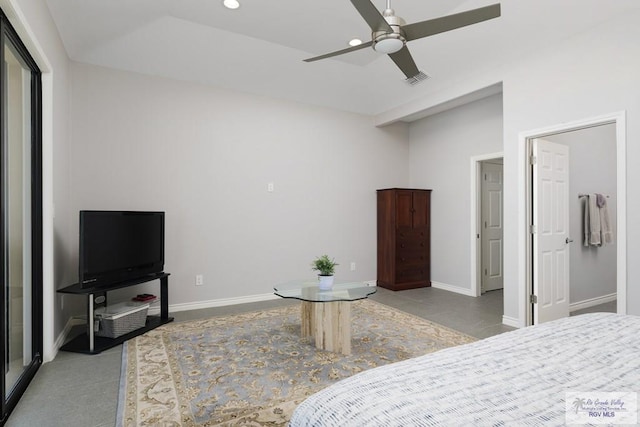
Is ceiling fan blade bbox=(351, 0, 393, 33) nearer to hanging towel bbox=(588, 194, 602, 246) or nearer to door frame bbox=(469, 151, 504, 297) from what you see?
door frame bbox=(469, 151, 504, 297)

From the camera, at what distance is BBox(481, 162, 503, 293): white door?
5.28 metres

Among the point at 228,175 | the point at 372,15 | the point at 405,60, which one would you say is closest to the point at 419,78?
the point at 405,60

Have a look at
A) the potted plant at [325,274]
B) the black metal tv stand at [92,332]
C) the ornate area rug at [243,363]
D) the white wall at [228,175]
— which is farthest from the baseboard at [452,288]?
the black metal tv stand at [92,332]

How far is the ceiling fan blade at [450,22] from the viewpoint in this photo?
74.7 inches

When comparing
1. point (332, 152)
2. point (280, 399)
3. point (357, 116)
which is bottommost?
point (280, 399)

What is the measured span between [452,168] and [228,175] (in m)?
3.37

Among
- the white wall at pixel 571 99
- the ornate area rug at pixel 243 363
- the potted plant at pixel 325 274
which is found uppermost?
the white wall at pixel 571 99

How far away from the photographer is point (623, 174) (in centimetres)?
277

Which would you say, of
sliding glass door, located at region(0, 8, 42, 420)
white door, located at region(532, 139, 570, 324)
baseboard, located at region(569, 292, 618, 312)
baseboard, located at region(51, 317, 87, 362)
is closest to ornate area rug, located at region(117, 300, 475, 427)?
baseboard, located at region(51, 317, 87, 362)

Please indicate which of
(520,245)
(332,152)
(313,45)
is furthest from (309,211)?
(520,245)

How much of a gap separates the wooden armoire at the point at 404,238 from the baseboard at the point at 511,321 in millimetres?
1737

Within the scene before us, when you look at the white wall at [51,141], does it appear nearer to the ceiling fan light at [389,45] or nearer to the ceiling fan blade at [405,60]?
the ceiling fan light at [389,45]

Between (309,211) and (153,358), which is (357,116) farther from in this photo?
(153,358)

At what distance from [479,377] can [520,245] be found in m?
3.00
